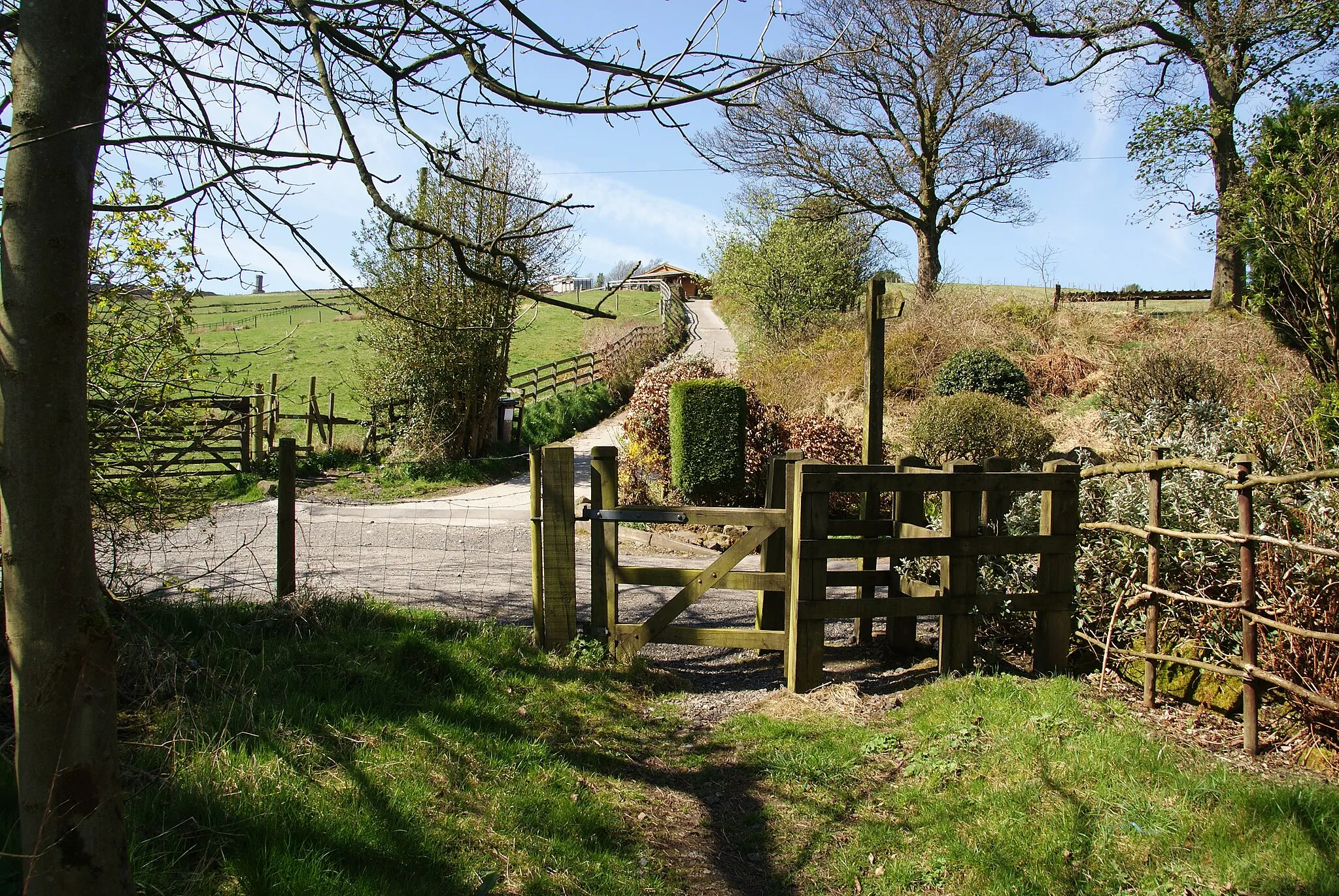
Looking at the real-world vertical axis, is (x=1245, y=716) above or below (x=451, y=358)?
below

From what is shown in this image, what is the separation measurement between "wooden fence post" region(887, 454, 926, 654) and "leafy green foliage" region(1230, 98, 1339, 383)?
4488mm

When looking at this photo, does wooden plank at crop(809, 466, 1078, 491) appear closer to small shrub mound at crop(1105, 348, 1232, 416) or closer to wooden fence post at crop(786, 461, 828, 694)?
wooden fence post at crop(786, 461, 828, 694)

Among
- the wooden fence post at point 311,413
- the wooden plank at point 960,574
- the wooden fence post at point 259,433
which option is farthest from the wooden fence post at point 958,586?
the wooden fence post at point 311,413

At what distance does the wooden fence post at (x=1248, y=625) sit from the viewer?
4.18m

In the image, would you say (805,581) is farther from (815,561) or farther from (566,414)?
(566,414)

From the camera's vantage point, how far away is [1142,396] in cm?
1328

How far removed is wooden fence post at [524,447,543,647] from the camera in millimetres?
5996

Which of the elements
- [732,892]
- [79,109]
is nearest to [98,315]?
[79,109]

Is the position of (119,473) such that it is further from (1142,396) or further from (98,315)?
(1142,396)

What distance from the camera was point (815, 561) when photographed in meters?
5.59

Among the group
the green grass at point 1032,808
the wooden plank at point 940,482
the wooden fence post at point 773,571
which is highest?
the wooden plank at point 940,482

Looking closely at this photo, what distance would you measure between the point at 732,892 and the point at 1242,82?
942 inches

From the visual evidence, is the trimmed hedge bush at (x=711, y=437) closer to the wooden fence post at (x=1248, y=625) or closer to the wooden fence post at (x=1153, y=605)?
the wooden fence post at (x=1153, y=605)

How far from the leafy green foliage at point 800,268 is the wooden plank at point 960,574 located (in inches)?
793
